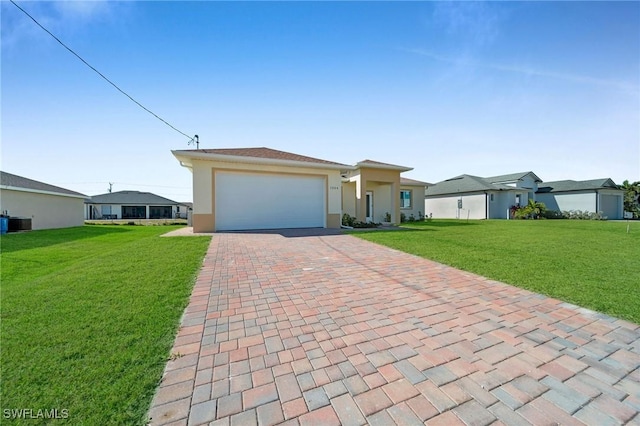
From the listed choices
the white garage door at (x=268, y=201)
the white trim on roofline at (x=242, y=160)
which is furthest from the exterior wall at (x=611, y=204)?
the white garage door at (x=268, y=201)

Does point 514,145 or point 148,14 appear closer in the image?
point 148,14

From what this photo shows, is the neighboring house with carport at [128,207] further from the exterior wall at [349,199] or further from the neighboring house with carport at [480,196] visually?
the neighboring house with carport at [480,196]

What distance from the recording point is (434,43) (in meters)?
8.50

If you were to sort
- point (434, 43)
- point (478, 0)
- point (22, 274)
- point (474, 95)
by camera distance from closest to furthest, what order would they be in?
point (22, 274), point (478, 0), point (434, 43), point (474, 95)

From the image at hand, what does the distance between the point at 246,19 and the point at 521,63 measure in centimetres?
932

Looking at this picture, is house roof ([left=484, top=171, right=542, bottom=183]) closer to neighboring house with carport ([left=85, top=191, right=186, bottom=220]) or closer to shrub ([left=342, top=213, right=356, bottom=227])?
shrub ([left=342, top=213, right=356, bottom=227])

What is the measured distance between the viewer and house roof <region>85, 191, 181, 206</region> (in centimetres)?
3731

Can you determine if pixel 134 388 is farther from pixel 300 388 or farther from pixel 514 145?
pixel 514 145

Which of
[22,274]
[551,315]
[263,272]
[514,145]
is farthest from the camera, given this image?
[514,145]

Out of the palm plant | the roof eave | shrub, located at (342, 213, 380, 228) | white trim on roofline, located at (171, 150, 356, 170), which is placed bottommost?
shrub, located at (342, 213, 380, 228)

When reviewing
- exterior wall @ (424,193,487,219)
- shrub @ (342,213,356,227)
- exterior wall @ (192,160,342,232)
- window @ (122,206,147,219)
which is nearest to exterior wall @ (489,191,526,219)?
exterior wall @ (424,193,487,219)

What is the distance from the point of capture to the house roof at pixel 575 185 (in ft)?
83.2

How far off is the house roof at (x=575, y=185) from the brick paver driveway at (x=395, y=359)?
32.7 m

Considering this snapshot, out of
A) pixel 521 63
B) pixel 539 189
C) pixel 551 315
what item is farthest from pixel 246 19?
pixel 539 189
